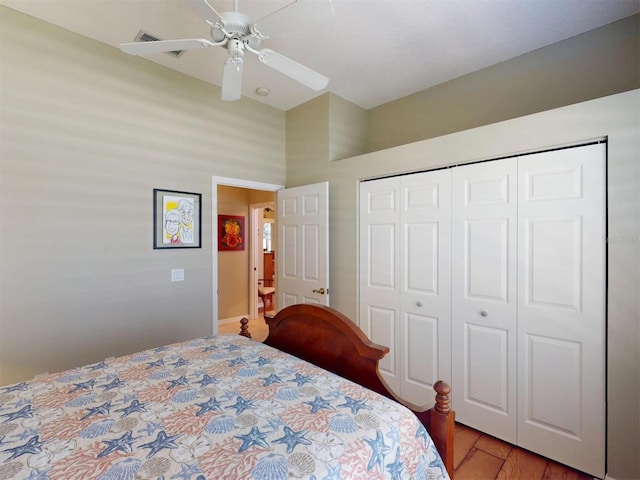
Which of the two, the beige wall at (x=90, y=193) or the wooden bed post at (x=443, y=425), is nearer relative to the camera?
the wooden bed post at (x=443, y=425)

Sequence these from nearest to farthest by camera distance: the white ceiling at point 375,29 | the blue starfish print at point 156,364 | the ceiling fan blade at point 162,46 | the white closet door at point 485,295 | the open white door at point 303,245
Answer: the ceiling fan blade at point 162,46
the blue starfish print at point 156,364
the white ceiling at point 375,29
the white closet door at point 485,295
the open white door at point 303,245

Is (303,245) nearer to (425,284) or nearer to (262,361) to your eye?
(425,284)

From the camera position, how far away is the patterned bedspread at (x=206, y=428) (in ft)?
3.00

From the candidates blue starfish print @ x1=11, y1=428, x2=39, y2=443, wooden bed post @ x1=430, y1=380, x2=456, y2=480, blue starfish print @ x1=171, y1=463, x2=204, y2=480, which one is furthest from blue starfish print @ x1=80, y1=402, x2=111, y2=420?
wooden bed post @ x1=430, y1=380, x2=456, y2=480

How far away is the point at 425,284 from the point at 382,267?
16.6 inches

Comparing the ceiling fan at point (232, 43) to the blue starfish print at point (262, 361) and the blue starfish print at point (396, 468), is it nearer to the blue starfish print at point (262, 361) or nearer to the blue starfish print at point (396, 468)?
the blue starfish print at point (262, 361)

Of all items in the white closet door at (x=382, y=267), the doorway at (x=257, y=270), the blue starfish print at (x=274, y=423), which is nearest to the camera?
the blue starfish print at (x=274, y=423)

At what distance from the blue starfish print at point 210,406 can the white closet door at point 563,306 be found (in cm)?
194

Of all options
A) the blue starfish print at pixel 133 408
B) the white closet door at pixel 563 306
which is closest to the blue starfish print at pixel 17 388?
the blue starfish print at pixel 133 408

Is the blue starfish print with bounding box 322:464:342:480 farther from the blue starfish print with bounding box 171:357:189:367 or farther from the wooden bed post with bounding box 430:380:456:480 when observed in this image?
the blue starfish print with bounding box 171:357:189:367

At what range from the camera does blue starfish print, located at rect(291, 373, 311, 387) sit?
143cm

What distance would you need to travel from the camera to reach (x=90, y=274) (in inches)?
93.1

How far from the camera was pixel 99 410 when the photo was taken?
121 centimetres

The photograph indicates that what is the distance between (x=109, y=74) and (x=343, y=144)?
214cm
